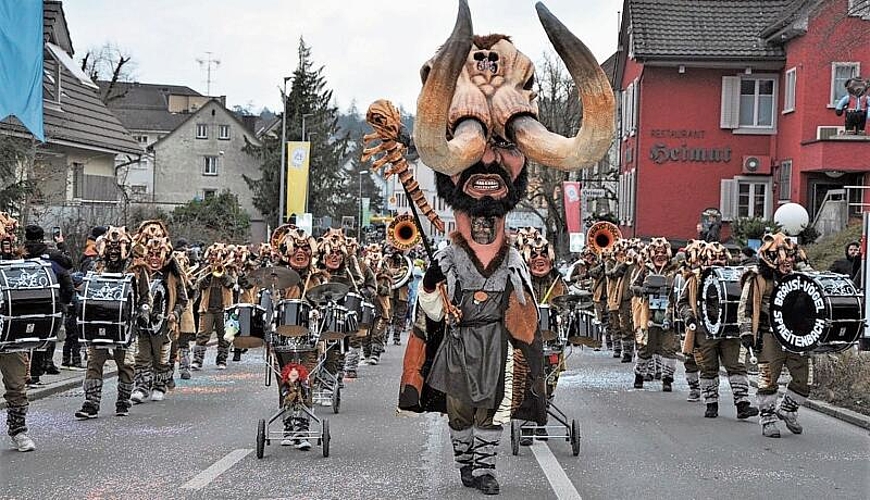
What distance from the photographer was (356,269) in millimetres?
14570

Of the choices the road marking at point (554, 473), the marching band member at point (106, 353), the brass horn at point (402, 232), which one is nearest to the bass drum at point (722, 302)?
the road marking at point (554, 473)

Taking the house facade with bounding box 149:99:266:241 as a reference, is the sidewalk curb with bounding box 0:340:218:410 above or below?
below

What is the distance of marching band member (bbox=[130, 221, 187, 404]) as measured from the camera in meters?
14.0

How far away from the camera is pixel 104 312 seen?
12883 mm

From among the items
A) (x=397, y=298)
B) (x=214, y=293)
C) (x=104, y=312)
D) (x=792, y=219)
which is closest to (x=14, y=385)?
(x=104, y=312)

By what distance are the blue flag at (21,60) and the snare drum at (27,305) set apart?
340 centimetres

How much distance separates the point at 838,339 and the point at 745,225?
22577mm

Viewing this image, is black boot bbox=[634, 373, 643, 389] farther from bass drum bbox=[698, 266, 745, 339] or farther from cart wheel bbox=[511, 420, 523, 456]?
cart wheel bbox=[511, 420, 523, 456]

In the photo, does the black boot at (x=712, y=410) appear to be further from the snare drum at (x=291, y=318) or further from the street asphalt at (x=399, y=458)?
the snare drum at (x=291, y=318)

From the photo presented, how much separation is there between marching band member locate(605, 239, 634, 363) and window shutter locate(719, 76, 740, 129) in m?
19.1

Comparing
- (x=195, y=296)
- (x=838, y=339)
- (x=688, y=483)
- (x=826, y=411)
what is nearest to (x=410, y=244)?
(x=195, y=296)

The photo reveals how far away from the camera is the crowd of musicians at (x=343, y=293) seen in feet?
40.0

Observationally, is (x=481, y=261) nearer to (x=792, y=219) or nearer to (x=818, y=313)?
(x=818, y=313)

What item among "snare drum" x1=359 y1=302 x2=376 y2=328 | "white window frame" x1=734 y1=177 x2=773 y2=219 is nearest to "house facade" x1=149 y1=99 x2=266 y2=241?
"white window frame" x1=734 y1=177 x2=773 y2=219
